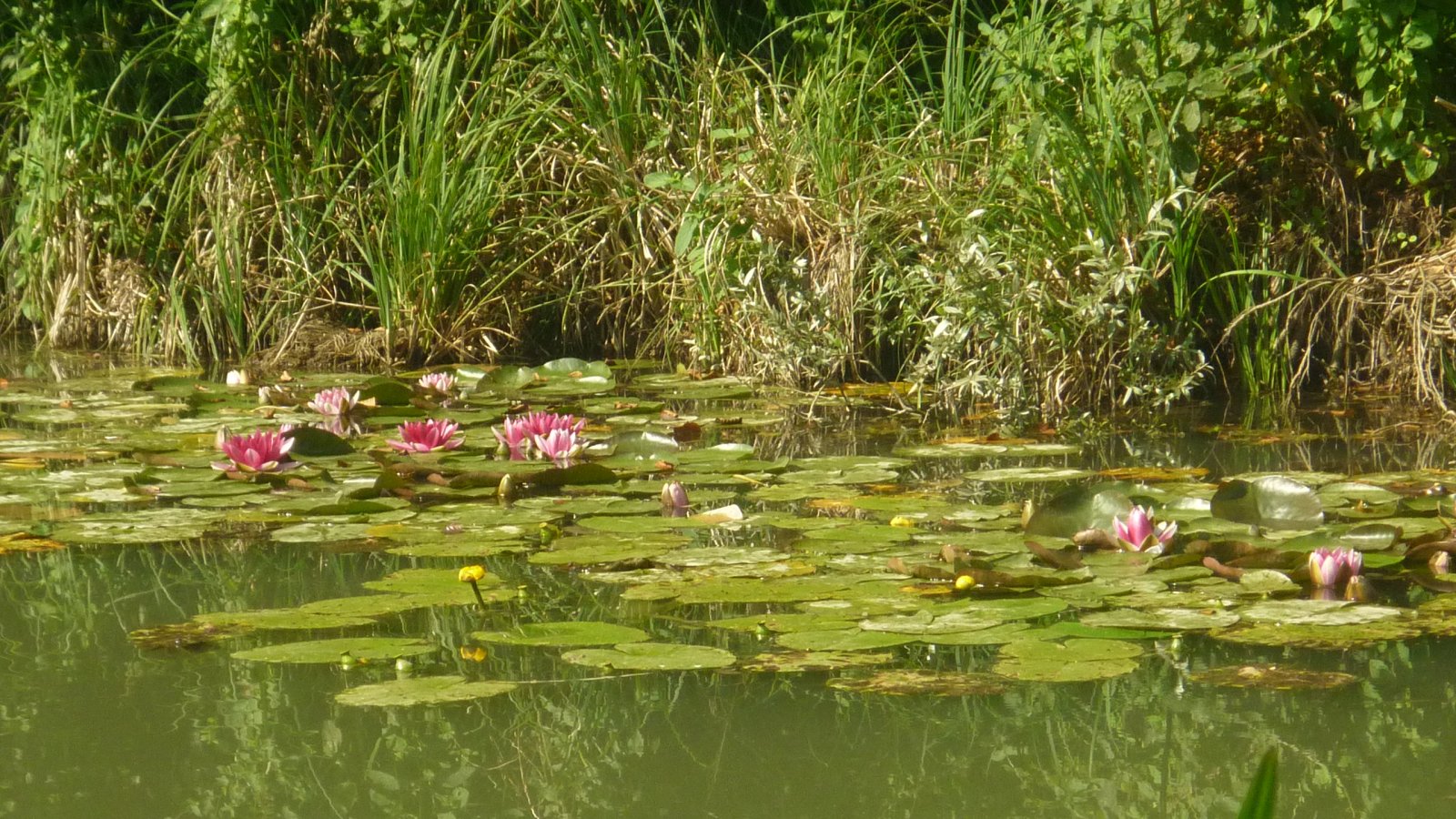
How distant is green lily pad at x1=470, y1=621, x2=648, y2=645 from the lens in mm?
2168

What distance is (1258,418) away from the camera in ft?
13.8

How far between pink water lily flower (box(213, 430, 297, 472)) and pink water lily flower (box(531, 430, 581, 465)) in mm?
558

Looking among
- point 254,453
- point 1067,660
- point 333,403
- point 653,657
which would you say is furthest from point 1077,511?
point 333,403

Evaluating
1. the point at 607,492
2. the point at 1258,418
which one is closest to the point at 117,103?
the point at 607,492

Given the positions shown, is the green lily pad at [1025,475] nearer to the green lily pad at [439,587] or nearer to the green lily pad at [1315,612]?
the green lily pad at [1315,612]

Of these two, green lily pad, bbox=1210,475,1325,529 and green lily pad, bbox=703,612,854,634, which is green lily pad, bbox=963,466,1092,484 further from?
green lily pad, bbox=703,612,854,634

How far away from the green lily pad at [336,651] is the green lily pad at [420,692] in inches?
4.3

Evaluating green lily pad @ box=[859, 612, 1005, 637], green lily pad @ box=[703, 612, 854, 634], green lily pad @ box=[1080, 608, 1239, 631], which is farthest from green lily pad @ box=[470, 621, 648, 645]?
green lily pad @ box=[1080, 608, 1239, 631]

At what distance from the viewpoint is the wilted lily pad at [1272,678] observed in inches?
76.7

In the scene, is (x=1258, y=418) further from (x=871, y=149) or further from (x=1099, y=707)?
(x=1099, y=707)

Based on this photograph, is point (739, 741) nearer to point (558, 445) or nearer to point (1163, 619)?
point (1163, 619)

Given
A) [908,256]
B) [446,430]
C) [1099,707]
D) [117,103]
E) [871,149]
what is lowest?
[1099,707]

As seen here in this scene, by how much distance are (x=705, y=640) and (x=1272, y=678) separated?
0.75m

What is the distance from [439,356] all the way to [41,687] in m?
3.76
